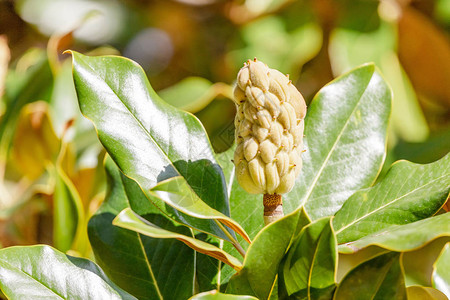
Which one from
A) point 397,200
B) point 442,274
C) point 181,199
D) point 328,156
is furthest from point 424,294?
point 181,199

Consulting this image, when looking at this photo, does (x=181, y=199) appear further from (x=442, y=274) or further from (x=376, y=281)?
(x=442, y=274)

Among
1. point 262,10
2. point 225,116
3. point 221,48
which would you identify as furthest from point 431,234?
point 221,48

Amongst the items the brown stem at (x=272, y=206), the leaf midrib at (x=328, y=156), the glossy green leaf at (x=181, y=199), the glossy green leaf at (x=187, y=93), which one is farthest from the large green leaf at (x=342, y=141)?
the glossy green leaf at (x=187, y=93)

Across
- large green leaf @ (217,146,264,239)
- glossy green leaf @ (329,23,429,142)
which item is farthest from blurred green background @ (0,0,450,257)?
large green leaf @ (217,146,264,239)

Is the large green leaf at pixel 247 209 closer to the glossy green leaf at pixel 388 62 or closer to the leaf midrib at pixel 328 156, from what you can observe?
the leaf midrib at pixel 328 156

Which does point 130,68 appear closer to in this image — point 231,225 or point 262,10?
point 231,225
